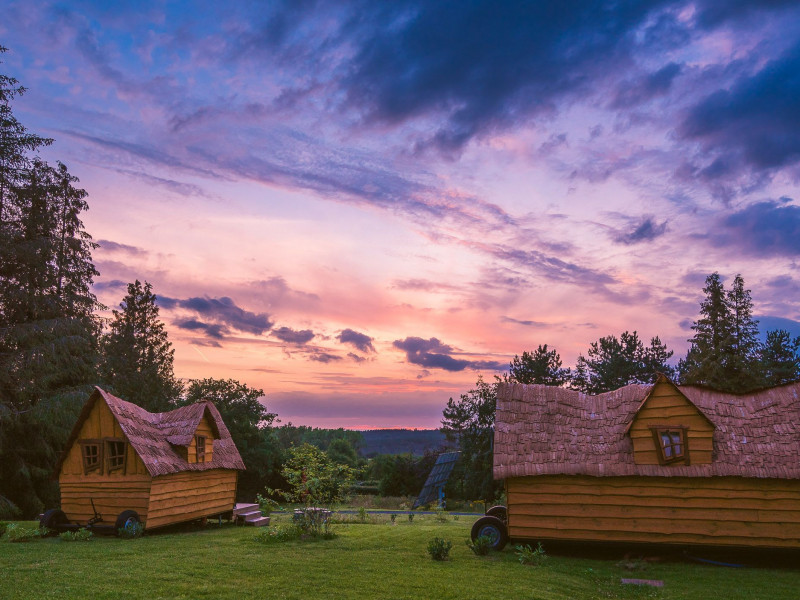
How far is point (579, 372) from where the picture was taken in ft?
180

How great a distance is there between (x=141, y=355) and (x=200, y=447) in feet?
97.8

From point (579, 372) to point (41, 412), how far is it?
44072 millimetres

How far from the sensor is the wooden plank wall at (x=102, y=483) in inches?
833

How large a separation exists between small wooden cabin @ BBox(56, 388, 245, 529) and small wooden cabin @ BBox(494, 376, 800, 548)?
12.9 metres

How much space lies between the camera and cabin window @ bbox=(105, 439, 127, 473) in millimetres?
21594

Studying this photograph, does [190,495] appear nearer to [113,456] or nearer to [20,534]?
[113,456]

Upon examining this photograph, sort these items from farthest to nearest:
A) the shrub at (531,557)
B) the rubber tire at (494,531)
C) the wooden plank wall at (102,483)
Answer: the wooden plank wall at (102,483)
the rubber tire at (494,531)
the shrub at (531,557)

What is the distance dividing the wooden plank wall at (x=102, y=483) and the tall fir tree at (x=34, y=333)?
9099 millimetres

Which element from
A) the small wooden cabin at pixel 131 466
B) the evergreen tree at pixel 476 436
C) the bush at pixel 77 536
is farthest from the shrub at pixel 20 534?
the evergreen tree at pixel 476 436

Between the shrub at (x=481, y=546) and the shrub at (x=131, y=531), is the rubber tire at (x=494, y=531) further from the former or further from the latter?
the shrub at (x=131, y=531)

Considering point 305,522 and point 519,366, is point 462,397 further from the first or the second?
point 305,522

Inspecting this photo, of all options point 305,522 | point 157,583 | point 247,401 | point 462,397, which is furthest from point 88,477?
point 462,397

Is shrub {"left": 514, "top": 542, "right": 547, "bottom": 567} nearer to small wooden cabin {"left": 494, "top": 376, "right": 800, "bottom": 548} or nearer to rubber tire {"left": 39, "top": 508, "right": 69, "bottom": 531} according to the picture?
small wooden cabin {"left": 494, "top": 376, "right": 800, "bottom": 548}

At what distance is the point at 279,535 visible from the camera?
1947 cm
